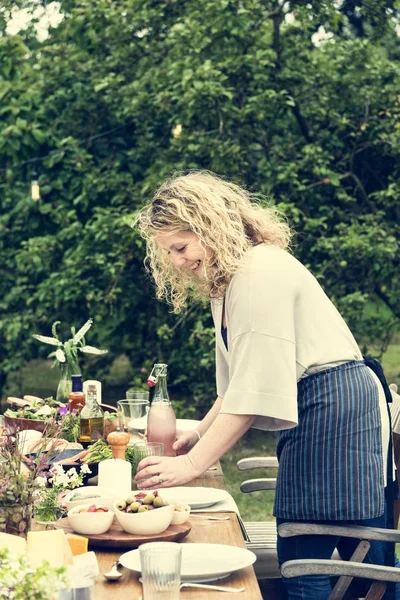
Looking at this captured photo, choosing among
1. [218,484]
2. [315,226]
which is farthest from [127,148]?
[218,484]

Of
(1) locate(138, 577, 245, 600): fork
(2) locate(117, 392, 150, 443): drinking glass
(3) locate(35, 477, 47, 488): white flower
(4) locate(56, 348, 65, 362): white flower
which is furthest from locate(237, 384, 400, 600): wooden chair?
(4) locate(56, 348, 65, 362): white flower

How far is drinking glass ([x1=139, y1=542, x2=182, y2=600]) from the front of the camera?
6.23 feet

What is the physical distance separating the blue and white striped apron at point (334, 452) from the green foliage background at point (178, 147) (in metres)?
3.86

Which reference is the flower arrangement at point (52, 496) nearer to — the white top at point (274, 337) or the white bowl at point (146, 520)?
the white bowl at point (146, 520)

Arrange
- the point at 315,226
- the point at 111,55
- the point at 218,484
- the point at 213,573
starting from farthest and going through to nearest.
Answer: the point at 111,55
the point at 315,226
the point at 218,484
the point at 213,573

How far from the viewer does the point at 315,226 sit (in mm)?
6922

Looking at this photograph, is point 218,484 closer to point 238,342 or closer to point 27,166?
point 238,342

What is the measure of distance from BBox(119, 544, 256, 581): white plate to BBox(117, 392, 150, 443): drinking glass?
1275mm

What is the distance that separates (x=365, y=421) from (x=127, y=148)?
513 cm

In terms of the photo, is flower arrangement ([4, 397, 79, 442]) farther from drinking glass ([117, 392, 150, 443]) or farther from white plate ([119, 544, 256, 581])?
white plate ([119, 544, 256, 581])

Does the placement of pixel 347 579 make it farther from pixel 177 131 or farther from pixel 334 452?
pixel 177 131

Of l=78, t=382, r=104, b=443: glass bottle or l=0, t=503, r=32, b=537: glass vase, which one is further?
l=78, t=382, r=104, b=443: glass bottle

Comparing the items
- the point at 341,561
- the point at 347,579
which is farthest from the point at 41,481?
the point at 347,579

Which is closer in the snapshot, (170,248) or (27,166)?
(170,248)
